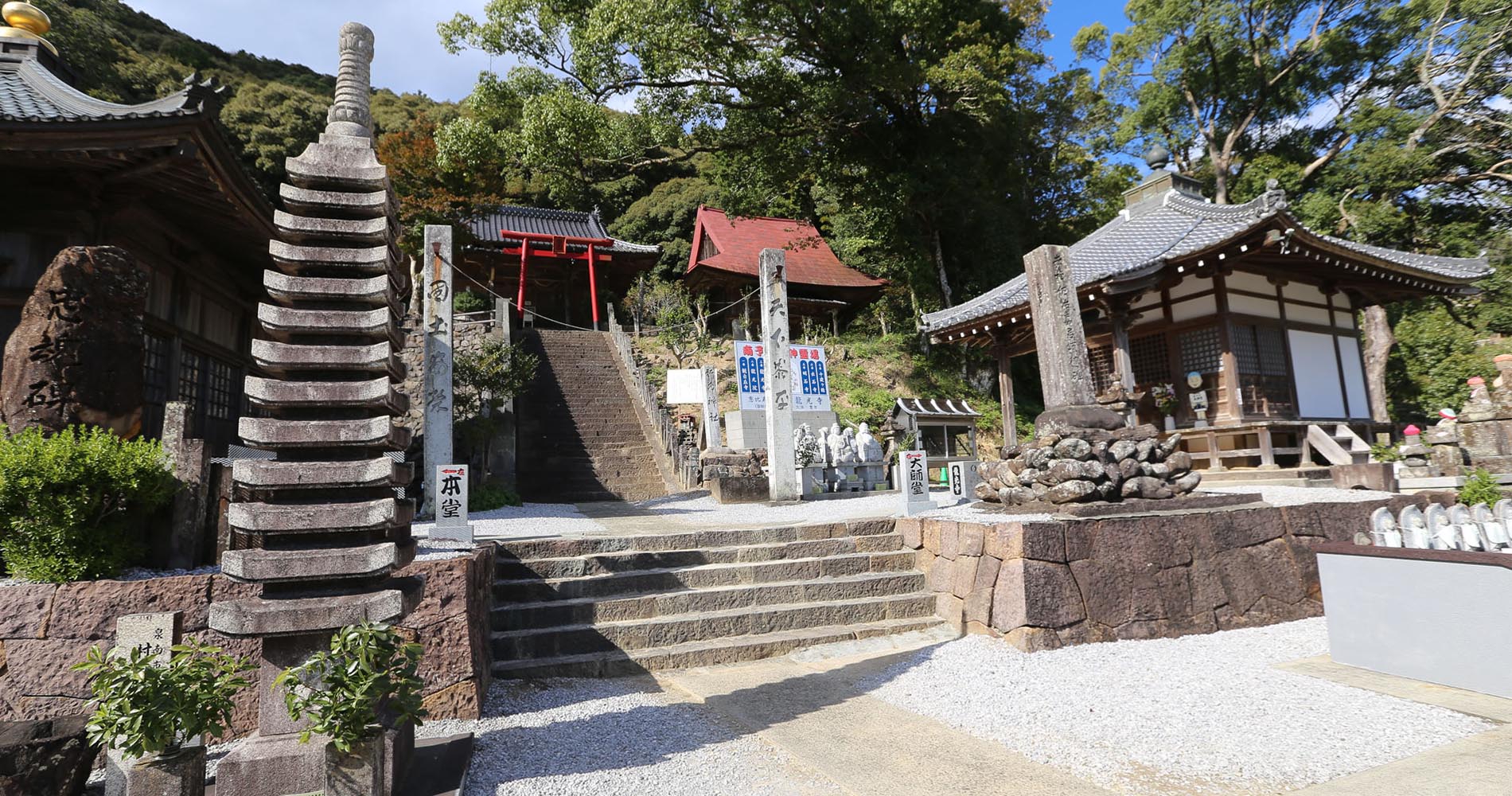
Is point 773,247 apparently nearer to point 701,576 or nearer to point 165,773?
point 701,576

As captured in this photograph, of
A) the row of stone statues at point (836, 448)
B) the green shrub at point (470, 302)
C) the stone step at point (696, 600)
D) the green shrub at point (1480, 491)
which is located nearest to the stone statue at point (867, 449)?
the row of stone statues at point (836, 448)

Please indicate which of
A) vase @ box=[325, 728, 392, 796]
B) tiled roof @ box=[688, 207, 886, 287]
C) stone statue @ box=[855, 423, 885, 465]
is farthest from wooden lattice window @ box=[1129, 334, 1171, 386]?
vase @ box=[325, 728, 392, 796]

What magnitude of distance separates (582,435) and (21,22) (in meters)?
10.5

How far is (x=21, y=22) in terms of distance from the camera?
326 inches

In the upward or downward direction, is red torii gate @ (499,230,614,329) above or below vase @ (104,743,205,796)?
above

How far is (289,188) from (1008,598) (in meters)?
5.51

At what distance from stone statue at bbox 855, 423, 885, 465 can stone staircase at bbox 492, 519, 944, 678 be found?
629 centimetres

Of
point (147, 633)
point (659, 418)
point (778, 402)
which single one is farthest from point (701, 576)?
point (659, 418)

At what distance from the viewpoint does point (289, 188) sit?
10.9ft

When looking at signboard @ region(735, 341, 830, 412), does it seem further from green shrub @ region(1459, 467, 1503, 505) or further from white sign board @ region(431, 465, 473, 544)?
green shrub @ region(1459, 467, 1503, 505)

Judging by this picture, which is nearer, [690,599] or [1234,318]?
[690,599]

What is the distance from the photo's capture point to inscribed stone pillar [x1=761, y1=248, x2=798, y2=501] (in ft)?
34.8

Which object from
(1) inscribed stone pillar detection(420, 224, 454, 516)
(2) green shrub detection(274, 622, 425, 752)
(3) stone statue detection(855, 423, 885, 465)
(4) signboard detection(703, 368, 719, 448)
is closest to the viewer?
(2) green shrub detection(274, 622, 425, 752)

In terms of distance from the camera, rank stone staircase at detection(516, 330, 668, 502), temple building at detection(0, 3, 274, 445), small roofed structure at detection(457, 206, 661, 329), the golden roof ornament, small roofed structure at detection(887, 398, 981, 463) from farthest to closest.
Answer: small roofed structure at detection(457, 206, 661, 329)
small roofed structure at detection(887, 398, 981, 463)
stone staircase at detection(516, 330, 668, 502)
the golden roof ornament
temple building at detection(0, 3, 274, 445)
